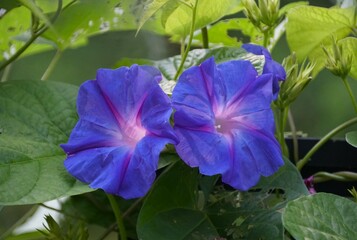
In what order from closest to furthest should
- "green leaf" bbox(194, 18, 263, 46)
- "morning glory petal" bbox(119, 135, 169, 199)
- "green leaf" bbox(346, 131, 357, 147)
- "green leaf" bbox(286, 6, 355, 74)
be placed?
1. "morning glory petal" bbox(119, 135, 169, 199)
2. "green leaf" bbox(346, 131, 357, 147)
3. "green leaf" bbox(286, 6, 355, 74)
4. "green leaf" bbox(194, 18, 263, 46)

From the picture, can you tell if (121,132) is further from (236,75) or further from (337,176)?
(337,176)

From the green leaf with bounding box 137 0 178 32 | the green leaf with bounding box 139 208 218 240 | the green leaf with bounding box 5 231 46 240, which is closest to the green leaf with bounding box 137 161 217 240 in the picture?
the green leaf with bounding box 139 208 218 240

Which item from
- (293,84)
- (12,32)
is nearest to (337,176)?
(293,84)

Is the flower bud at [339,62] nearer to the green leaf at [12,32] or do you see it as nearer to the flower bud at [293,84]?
the flower bud at [293,84]

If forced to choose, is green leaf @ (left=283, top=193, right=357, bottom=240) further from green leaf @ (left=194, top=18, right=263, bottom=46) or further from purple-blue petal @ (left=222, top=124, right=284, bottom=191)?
green leaf @ (left=194, top=18, right=263, bottom=46)

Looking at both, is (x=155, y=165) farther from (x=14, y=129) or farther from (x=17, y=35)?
(x=17, y=35)

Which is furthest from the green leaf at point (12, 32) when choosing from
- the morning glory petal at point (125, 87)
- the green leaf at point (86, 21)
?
the morning glory petal at point (125, 87)

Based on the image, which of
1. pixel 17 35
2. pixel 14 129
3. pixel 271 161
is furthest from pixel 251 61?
pixel 17 35
